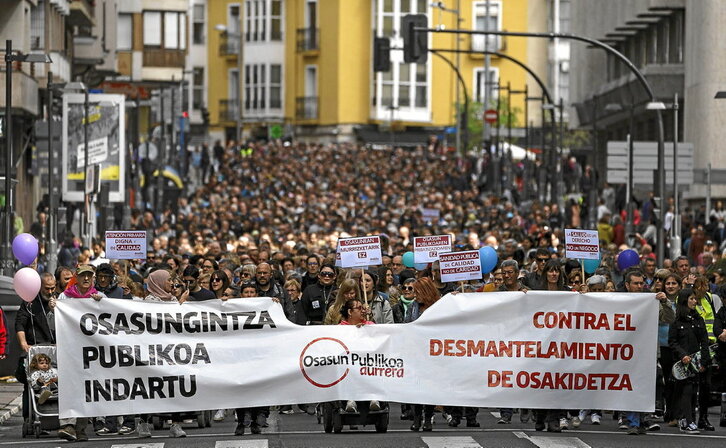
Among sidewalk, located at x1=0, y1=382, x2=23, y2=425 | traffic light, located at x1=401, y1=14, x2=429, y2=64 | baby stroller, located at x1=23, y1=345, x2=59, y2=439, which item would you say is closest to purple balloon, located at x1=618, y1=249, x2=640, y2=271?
sidewalk, located at x1=0, y1=382, x2=23, y2=425

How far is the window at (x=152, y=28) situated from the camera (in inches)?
3344

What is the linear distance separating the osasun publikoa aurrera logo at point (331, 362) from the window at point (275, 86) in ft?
339

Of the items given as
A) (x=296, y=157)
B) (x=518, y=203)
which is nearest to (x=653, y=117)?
(x=518, y=203)

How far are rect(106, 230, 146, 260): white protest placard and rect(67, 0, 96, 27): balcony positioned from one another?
35488 mm

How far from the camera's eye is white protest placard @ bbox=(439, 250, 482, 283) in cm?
2122

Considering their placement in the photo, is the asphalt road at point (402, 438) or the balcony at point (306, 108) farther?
the balcony at point (306, 108)

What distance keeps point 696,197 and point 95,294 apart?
37791 millimetres

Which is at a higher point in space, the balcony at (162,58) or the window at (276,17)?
the window at (276,17)

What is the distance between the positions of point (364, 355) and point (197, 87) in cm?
10927

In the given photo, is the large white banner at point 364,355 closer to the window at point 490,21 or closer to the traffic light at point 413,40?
the traffic light at point 413,40

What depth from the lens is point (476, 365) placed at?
19.7 m

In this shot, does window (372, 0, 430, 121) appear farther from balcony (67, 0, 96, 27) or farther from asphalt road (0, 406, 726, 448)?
asphalt road (0, 406, 726, 448)

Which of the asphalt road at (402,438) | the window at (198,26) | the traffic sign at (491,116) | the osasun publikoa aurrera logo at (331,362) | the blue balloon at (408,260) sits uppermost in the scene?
the window at (198,26)

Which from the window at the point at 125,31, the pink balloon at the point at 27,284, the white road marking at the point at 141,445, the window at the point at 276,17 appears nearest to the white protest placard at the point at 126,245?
the pink balloon at the point at 27,284
